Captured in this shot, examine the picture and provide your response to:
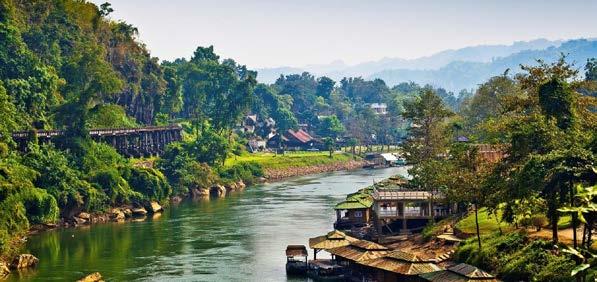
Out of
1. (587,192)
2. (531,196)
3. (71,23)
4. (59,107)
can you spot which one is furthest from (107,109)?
(587,192)

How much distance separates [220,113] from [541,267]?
123m

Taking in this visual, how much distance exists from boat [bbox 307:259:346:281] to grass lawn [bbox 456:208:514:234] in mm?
10077

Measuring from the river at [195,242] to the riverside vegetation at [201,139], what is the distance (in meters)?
4.51

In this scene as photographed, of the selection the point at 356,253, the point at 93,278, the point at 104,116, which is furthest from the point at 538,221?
the point at 104,116

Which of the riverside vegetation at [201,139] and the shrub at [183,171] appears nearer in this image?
the riverside vegetation at [201,139]

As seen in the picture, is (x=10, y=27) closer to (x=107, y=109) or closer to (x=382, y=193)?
(x=107, y=109)

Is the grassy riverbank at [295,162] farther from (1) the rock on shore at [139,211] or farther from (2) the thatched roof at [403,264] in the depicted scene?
(2) the thatched roof at [403,264]

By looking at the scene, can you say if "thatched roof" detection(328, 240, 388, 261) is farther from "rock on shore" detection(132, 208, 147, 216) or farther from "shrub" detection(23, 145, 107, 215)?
"rock on shore" detection(132, 208, 147, 216)

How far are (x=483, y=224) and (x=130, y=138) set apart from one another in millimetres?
81268

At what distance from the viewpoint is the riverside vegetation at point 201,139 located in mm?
49844

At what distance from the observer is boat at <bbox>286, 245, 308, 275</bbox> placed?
6362cm

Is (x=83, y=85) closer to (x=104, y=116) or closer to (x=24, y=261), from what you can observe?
(x=104, y=116)

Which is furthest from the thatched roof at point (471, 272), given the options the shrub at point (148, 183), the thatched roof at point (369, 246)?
the shrub at point (148, 183)

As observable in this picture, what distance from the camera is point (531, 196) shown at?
5003 cm
